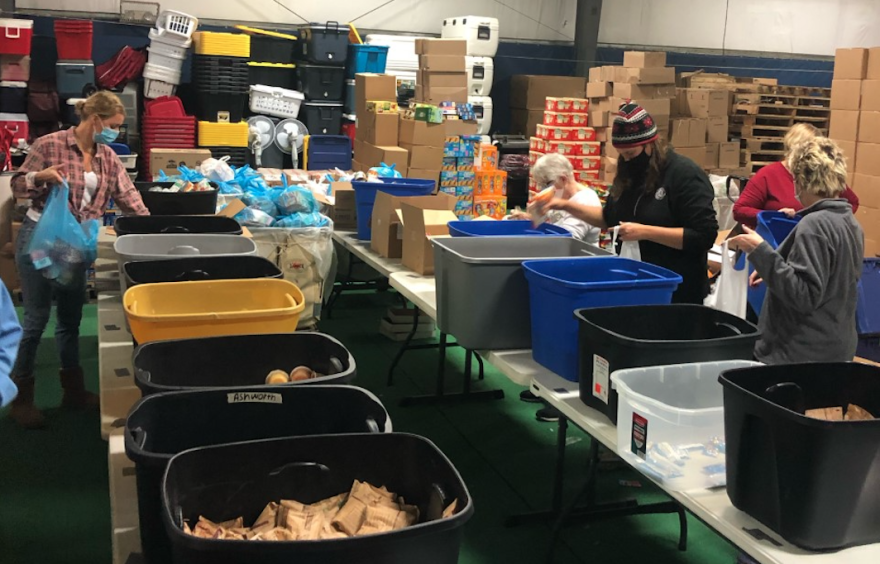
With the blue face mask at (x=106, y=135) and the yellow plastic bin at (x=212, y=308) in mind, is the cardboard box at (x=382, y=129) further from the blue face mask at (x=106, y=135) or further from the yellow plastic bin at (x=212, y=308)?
the yellow plastic bin at (x=212, y=308)

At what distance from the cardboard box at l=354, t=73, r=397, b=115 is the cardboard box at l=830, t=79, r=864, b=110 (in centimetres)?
390

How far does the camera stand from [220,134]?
8.52 meters

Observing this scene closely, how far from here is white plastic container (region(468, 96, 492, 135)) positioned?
1045cm

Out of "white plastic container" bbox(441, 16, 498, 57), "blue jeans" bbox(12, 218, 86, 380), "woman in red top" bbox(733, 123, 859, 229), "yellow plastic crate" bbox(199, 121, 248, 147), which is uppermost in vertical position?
"white plastic container" bbox(441, 16, 498, 57)

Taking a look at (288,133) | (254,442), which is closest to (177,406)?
(254,442)

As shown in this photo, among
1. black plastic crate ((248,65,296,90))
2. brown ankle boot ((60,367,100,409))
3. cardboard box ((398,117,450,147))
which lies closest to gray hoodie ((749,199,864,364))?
brown ankle boot ((60,367,100,409))

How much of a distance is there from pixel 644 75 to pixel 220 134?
4.28 metres

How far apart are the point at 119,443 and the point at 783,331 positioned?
1.96 m

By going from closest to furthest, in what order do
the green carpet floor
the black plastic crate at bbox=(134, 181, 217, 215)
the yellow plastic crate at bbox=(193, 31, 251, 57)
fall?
the green carpet floor < the black plastic crate at bbox=(134, 181, 217, 215) < the yellow plastic crate at bbox=(193, 31, 251, 57)

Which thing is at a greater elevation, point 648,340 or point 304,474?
point 648,340

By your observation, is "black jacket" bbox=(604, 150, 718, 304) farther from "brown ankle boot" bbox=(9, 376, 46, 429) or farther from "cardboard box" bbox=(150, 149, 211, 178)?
"cardboard box" bbox=(150, 149, 211, 178)

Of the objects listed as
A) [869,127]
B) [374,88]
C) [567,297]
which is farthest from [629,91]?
[567,297]

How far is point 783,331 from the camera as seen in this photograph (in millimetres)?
2662

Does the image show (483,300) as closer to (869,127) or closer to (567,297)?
(567,297)
